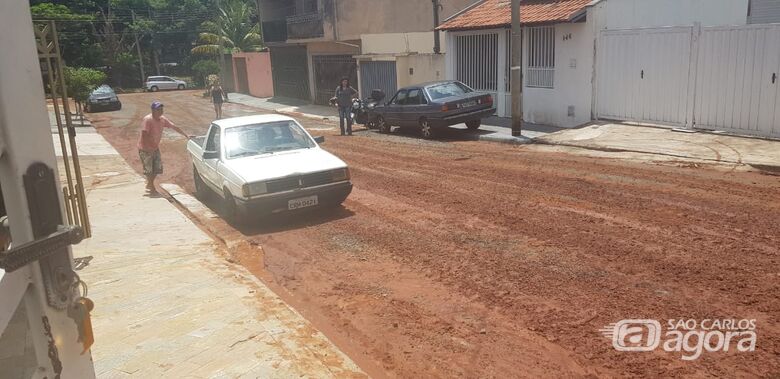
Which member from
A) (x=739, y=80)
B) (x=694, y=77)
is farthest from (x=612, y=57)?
(x=739, y=80)

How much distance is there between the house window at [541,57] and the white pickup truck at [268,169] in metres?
9.95

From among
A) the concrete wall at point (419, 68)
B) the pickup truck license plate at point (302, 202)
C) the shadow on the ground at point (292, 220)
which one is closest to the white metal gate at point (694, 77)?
the concrete wall at point (419, 68)

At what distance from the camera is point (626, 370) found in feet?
14.1

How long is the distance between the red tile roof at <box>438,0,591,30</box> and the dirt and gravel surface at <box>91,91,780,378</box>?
6851mm

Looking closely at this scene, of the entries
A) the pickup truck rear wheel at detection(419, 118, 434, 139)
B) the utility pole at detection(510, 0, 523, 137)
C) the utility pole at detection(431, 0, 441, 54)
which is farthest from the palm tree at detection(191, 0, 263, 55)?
the utility pole at detection(510, 0, 523, 137)

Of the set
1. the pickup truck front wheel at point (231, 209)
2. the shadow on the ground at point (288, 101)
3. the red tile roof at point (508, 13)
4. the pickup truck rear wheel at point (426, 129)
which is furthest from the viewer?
the shadow on the ground at point (288, 101)

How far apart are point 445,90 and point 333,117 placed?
33.1 feet

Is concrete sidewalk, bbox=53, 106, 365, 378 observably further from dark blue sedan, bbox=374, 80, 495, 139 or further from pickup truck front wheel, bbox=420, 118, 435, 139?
pickup truck front wheel, bbox=420, 118, 435, 139

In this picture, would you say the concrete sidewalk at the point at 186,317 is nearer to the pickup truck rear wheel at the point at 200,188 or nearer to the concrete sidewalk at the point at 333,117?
the pickup truck rear wheel at the point at 200,188

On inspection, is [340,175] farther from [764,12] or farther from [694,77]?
[764,12]

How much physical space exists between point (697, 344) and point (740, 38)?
10.6 m

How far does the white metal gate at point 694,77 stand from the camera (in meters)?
12.6

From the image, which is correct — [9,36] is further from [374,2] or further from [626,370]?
[374,2]

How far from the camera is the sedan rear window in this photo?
17516 mm
